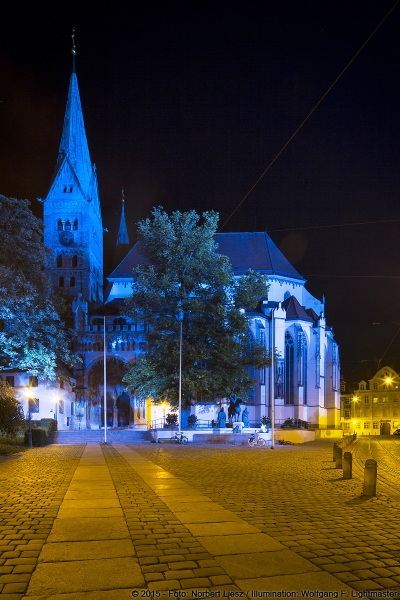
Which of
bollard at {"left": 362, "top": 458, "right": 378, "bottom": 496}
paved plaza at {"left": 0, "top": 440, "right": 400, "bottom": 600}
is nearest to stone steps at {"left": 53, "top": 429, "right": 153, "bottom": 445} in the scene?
paved plaza at {"left": 0, "top": 440, "right": 400, "bottom": 600}

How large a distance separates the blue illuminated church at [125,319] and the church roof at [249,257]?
11cm

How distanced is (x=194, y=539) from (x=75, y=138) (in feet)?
224

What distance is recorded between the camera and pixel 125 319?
185 feet

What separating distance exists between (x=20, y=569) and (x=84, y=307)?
173ft

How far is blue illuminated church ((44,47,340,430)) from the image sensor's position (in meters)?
52.6

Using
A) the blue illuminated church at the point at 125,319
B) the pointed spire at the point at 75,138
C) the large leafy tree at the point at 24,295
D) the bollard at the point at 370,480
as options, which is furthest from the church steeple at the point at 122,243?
the bollard at the point at 370,480

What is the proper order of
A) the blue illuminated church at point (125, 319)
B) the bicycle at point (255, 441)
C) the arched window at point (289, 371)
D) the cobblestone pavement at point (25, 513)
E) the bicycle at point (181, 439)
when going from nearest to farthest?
the cobblestone pavement at point (25, 513) → the bicycle at point (255, 441) → the bicycle at point (181, 439) → the blue illuminated church at point (125, 319) → the arched window at point (289, 371)

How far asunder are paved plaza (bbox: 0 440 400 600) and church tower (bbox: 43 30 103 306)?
53942 mm

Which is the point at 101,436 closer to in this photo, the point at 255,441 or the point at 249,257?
the point at 255,441

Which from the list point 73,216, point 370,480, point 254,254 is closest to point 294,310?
point 254,254

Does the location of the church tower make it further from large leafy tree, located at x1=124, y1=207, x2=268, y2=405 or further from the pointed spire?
large leafy tree, located at x1=124, y1=207, x2=268, y2=405

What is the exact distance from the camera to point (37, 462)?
16.5 m

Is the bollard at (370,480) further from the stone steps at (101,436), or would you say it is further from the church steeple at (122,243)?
the church steeple at (122,243)

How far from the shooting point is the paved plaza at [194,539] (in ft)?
14.7
